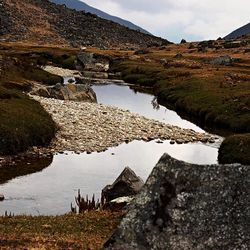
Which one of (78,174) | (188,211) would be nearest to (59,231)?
(188,211)

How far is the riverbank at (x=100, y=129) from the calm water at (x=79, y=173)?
1.66 meters

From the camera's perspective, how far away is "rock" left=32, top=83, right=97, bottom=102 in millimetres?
72312

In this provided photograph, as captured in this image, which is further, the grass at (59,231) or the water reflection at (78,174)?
the water reflection at (78,174)

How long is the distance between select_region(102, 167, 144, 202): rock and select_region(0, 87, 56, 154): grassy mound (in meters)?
14.5

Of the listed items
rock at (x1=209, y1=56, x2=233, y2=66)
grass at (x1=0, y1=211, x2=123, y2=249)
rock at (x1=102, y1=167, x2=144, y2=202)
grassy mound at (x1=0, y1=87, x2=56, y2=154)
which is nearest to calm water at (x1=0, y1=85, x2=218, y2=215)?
rock at (x1=102, y1=167, x2=144, y2=202)

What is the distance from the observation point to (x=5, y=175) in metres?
36.5

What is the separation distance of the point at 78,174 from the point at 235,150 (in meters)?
15.4

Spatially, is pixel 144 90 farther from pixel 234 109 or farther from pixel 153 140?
pixel 153 140

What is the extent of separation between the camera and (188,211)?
1256cm

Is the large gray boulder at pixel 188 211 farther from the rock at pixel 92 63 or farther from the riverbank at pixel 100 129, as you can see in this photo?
the rock at pixel 92 63

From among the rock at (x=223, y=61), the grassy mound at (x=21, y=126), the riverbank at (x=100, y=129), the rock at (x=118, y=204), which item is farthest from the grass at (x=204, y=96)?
the rock at (x=118, y=204)

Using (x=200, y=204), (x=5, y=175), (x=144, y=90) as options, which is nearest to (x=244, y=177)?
(x=200, y=204)

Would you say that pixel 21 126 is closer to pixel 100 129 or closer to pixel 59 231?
pixel 100 129

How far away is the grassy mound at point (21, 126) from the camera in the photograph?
42.3 metres
